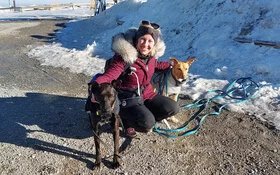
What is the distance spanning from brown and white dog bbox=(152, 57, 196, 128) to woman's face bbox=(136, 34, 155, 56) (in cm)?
48

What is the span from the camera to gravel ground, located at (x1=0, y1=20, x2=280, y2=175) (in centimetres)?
387

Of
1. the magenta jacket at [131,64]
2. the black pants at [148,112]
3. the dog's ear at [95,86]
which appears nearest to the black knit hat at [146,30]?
the magenta jacket at [131,64]

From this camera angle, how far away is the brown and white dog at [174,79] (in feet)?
15.2

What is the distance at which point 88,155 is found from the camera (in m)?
4.12

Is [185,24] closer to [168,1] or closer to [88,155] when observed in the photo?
[168,1]

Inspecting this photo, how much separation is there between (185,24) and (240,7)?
192 cm

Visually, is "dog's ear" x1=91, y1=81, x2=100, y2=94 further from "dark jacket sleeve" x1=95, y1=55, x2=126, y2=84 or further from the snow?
the snow

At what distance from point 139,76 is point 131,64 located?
27 cm

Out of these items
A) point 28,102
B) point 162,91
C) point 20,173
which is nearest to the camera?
point 20,173

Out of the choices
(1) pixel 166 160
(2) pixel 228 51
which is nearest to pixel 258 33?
(2) pixel 228 51

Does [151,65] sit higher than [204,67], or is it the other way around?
[151,65]

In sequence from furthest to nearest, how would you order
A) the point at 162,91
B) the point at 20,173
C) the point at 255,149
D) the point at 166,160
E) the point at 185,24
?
1. the point at 185,24
2. the point at 162,91
3. the point at 255,149
4. the point at 166,160
5. the point at 20,173

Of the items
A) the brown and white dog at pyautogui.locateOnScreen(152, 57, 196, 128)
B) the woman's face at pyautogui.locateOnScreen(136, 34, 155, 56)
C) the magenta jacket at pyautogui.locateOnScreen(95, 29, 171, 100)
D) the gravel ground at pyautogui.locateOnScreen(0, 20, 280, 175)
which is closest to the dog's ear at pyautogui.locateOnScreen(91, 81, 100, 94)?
the magenta jacket at pyautogui.locateOnScreen(95, 29, 171, 100)

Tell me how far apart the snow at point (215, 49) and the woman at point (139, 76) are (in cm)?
173
